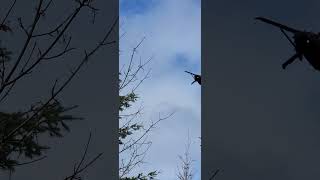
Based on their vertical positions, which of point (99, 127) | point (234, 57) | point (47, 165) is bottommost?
point (47, 165)

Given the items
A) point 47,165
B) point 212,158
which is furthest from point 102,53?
point 212,158

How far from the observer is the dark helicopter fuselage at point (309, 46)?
1473mm

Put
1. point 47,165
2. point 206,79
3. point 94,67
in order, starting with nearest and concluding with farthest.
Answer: point 47,165 → point 94,67 → point 206,79

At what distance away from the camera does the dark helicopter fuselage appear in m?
1.47

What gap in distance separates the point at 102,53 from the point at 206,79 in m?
1.99

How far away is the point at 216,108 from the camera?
9.38 metres

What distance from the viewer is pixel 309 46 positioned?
1491 mm

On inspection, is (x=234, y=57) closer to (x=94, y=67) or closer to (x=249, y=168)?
(x=249, y=168)

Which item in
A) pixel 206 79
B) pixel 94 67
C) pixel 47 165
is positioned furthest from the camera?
pixel 206 79

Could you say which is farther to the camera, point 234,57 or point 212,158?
point 234,57

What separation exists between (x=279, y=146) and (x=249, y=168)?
1.71 ft

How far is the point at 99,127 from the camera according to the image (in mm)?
7418

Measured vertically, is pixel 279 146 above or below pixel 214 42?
below

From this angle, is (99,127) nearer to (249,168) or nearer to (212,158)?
(212,158)
